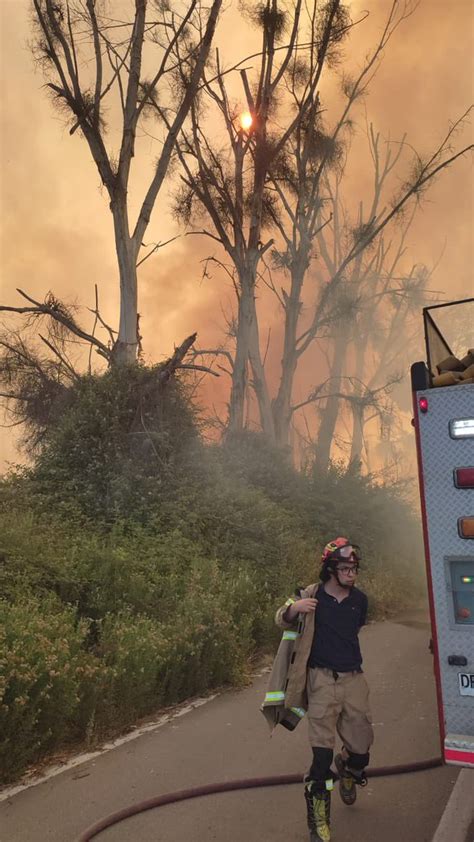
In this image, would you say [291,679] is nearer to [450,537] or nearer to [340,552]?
[340,552]

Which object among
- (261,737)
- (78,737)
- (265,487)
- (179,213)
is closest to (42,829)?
(78,737)

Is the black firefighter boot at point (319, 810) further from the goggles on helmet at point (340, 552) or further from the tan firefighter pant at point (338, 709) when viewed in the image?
the goggles on helmet at point (340, 552)

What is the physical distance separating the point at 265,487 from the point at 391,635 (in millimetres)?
6906

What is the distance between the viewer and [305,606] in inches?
173

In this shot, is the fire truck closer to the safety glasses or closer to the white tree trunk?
the safety glasses

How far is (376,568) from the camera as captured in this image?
1561 centimetres

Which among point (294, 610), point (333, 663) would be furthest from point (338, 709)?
point (294, 610)

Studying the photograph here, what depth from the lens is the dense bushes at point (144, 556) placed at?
19.8 ft

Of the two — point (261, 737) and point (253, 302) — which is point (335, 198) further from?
point (261, 737)

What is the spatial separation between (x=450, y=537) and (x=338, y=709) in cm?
131

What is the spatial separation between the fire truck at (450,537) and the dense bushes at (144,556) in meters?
3.07

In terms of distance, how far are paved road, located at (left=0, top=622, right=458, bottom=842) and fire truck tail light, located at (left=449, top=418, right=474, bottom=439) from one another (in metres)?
2.42

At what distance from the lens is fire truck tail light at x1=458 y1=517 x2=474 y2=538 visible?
4160 mm

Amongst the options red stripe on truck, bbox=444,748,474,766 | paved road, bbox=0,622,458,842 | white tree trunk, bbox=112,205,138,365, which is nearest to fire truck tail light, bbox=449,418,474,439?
red stripe on truck, bbox=444,748,474,766
